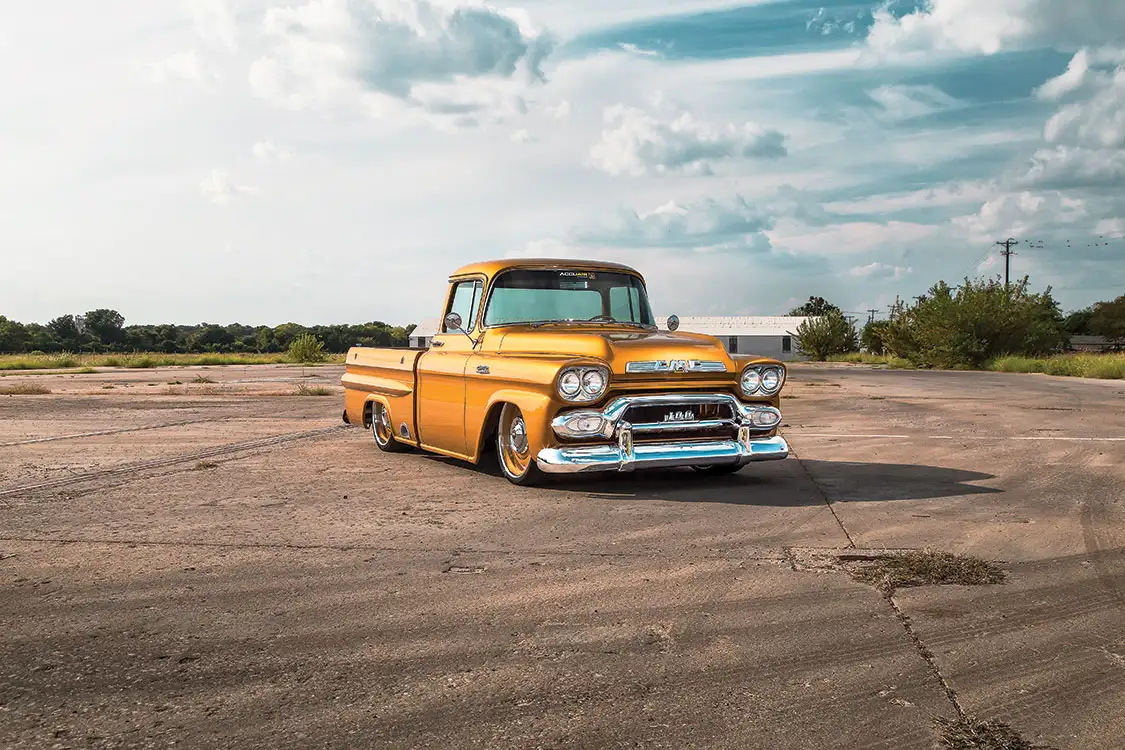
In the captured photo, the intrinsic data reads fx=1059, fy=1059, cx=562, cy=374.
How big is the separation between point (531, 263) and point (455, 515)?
11.0 feet

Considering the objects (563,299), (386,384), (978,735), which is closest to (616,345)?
(563,299)

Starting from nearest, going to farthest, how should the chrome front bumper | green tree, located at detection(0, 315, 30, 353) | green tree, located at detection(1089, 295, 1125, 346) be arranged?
the chrome front bumper → green tree, located at detection(0, 315, 30, 353) → green tree, located at detection(1089, 295, 1125, 346)

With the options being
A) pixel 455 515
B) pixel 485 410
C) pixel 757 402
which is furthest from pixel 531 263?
pixel 455 515

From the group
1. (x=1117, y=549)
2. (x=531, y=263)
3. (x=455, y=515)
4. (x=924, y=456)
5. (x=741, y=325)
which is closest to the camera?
(x=1117, y=549)

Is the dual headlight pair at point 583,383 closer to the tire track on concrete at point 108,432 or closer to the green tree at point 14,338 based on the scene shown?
the tire track on concrete at point 108,432

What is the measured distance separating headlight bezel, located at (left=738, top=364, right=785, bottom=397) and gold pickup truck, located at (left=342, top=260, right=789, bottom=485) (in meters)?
0.01

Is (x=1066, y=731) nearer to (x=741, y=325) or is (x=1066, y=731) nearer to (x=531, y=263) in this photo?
(x=531, y=263)

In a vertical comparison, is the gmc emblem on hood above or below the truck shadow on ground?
above

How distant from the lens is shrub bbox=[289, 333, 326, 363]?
53625 millimetres

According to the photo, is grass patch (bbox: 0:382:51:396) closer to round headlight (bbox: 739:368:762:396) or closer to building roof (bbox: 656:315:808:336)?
round headlight (bbox: 739:368:762:396)

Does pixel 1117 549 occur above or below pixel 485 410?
below

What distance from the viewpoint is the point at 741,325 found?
107m

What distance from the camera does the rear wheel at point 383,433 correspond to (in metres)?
11.5

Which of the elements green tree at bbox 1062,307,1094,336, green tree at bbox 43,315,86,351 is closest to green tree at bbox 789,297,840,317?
green tree at bbox 1062,307,1094,336
